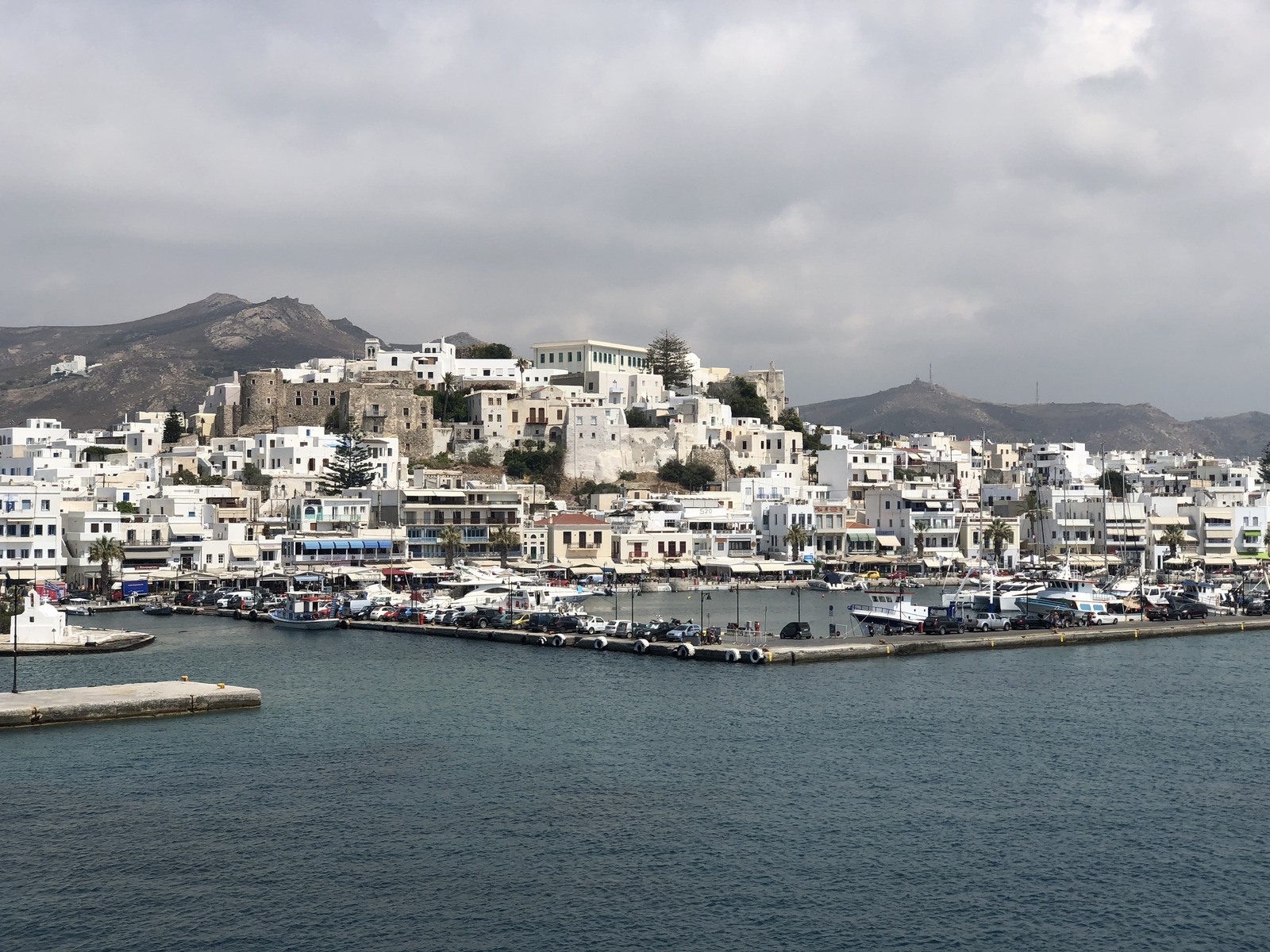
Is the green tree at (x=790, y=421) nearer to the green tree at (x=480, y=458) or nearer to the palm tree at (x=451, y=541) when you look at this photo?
the green tree at (x=480, y=458)

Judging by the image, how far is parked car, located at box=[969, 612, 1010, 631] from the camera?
53.6m

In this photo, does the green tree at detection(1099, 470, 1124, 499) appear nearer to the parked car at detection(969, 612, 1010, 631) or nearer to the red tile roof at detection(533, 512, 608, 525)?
the red tile roof at detection(533, 512, 608, 525)

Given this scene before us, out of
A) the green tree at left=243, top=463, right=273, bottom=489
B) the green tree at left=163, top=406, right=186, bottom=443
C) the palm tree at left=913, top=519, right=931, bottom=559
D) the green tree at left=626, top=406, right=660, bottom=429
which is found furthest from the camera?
the green tree at left=626, top=406, right=660, bottom=429

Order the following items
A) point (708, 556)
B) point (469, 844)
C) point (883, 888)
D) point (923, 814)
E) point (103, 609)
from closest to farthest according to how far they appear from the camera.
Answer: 1. point (883, 888)
2. point (469, 844)
3. point (923, 814)
4. point (103, 609)
5. point (708, 556)

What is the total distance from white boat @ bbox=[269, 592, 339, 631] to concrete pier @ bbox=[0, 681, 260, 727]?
20.4 metres

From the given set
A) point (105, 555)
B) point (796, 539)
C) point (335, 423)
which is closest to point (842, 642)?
point (796, 539)

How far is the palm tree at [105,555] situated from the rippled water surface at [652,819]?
92.0ft

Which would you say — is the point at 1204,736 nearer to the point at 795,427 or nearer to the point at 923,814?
the point at 923,814

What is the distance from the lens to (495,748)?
31.3m

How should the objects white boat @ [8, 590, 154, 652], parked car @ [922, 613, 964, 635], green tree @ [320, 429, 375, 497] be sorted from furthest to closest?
green tree @ [320, 429, 375, 497], parked car @ [922, 613, 964, 635], white boat @ [8, 590, 154, 652]

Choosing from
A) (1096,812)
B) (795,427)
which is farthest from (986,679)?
(795,427)

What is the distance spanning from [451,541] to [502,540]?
309 cm

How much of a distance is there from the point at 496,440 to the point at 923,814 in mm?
74518

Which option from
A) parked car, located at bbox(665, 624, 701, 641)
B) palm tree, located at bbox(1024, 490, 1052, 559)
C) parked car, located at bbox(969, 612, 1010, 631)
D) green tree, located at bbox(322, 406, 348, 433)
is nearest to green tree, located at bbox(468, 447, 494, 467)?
green tree, located at bbox(322, 406, 348, 433)
